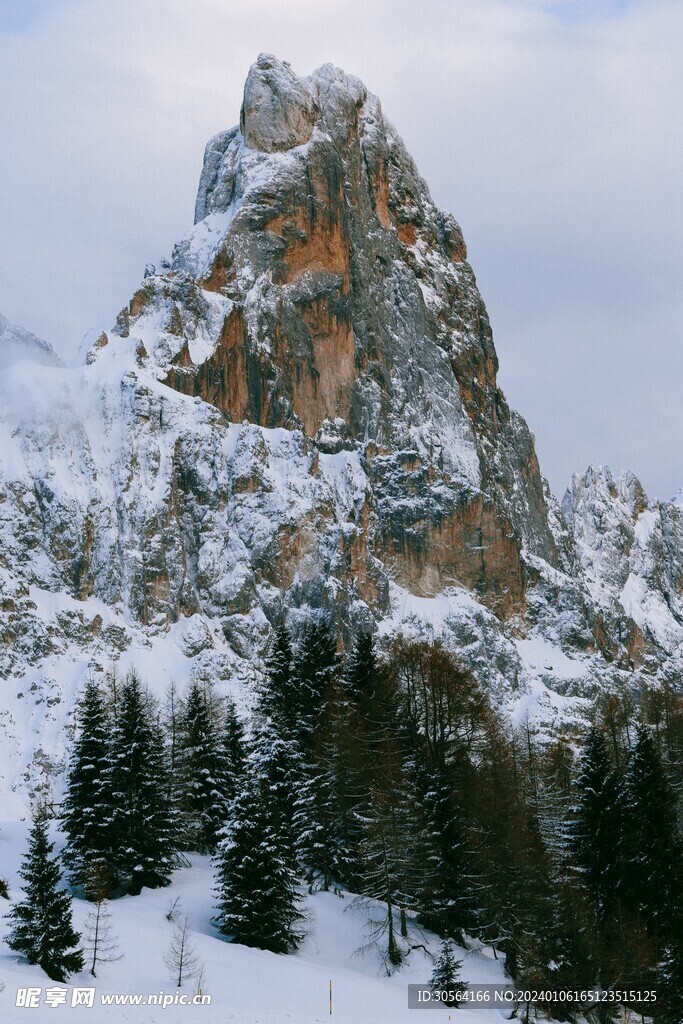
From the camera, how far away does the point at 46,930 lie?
40938mm

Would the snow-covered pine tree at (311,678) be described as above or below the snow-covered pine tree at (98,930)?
above

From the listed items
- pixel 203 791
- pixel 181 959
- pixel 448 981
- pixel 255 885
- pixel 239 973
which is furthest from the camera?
pixel 203 791

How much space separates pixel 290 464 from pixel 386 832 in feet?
303

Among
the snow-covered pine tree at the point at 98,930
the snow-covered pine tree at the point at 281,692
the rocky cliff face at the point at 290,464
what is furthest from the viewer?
the rocky cliff face at the point at 290,464

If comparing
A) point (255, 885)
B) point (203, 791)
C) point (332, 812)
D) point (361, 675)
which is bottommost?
point (255, 885)

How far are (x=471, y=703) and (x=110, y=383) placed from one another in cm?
8002

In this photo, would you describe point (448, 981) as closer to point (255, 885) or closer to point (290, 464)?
point (255, 885)

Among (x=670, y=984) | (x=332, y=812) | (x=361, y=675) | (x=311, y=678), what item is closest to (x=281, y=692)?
(x=311, y=678)

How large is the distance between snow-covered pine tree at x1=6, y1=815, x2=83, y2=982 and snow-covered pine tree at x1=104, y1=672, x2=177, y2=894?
12067 mm

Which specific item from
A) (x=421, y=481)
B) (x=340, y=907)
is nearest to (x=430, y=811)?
Answer: (x=340, y=907)

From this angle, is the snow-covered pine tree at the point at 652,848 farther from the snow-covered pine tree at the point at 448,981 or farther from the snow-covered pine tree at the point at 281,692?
the snow-covered pine tree at the point at 281,692

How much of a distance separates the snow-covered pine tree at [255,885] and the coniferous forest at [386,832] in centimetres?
7

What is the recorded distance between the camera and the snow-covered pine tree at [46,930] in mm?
40656

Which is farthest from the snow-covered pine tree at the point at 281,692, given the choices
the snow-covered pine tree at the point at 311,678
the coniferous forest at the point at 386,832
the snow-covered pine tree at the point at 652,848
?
the snow-covered pine tree at the point at 652,848
